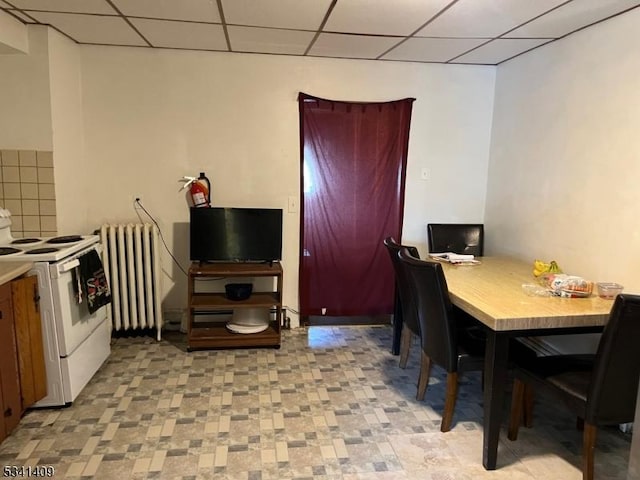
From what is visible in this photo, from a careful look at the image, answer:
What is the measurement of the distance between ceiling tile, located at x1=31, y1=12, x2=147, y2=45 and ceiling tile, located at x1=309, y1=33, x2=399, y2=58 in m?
1.26

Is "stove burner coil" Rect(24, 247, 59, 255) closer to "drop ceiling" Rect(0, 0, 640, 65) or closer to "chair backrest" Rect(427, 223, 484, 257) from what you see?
"drop ceiling" Rect(0, 0, 640, 65)

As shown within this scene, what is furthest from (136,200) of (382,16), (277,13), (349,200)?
(382,16)

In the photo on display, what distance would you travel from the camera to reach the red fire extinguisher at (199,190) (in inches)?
137

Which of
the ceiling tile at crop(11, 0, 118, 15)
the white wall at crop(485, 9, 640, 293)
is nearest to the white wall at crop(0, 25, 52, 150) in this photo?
the ceiling tile at crop(11, 0, 118, 15)

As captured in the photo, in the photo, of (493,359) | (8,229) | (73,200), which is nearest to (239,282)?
(73,200)

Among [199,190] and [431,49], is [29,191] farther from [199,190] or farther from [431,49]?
[431,49]

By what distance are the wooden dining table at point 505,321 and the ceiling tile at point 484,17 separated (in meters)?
1.50

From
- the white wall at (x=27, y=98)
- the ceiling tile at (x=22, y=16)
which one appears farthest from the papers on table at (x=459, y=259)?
the ceiling tile at (x=22, y=16)

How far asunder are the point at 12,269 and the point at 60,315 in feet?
1.17

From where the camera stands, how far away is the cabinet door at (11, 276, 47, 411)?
2307 mm

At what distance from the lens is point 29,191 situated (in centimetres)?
302

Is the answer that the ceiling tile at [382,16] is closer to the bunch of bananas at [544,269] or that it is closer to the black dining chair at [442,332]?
the black dining chair at [442,332]

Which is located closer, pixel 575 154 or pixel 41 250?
pixel 41 250

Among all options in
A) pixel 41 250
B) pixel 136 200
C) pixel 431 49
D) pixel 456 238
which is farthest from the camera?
pixel 456 238
